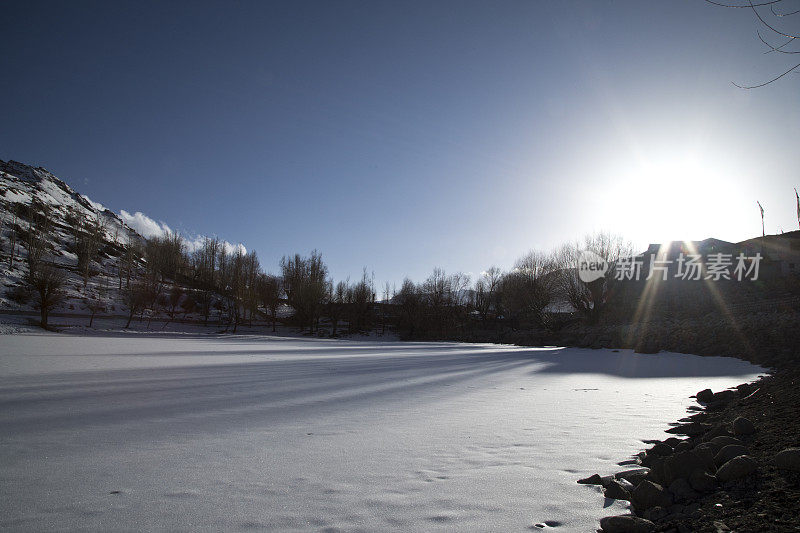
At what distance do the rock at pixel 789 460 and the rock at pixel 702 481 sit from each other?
1.05 feet

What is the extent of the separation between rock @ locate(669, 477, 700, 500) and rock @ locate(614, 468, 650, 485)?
0.18 meters

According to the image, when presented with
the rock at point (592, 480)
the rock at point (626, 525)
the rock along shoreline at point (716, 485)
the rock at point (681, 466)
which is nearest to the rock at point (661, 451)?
the rock along shoreline at point (716, 485)

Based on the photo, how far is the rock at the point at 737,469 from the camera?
1924mm

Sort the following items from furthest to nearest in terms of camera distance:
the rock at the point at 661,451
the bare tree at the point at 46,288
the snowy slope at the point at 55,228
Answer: the snowy slope at the point at 55,228, the bare tree at the point at 46,288, the rock at the point at 661,451

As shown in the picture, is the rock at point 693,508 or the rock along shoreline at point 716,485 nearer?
the rock along shoreline at point 716,485

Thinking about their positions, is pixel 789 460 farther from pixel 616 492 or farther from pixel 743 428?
pixel 743 428

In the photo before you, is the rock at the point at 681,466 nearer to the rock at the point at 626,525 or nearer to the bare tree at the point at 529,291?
the rock at the point at 626,525

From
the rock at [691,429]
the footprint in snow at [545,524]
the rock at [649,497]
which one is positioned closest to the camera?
the footprint in snow at [545,524]

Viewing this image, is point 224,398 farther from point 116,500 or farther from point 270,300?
point 270,300

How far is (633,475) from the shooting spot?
2174 mm

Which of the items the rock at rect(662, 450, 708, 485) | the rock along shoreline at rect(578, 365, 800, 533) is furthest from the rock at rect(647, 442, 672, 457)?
the rock at rect(662, 450, 708, 485)

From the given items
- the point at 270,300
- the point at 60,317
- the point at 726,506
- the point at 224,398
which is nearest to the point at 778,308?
the point at 726,506

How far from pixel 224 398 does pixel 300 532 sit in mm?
3618

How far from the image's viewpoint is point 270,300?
1785 inches
